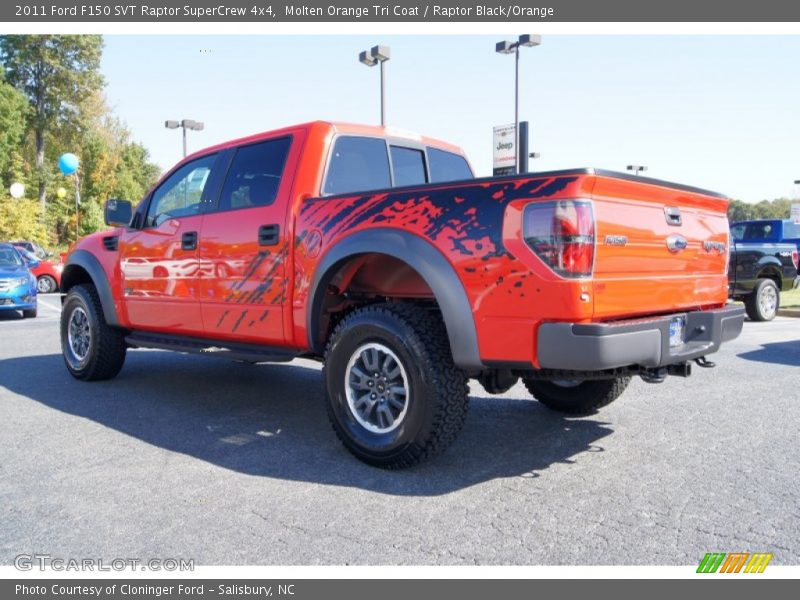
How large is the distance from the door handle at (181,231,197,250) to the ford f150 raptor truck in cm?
1

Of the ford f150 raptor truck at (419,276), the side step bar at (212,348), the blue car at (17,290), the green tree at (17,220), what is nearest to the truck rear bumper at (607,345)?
the ford f150 raptor truck at (419,276)

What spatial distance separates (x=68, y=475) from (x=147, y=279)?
2.22 metres

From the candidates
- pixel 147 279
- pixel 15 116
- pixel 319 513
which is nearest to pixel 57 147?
pixel 15 116

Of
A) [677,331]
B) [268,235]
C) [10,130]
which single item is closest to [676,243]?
[677,331]

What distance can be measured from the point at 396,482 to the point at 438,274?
44.0 inches

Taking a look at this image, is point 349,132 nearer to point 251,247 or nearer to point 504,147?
point 251,247

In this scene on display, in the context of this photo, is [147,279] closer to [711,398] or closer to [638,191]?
[638,191]

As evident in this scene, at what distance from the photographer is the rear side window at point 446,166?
5.28 meters

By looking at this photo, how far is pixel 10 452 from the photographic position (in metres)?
3.98

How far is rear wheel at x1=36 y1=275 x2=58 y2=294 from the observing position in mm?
20297

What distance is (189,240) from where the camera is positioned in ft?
16.2

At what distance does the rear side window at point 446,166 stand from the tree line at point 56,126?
37.9m

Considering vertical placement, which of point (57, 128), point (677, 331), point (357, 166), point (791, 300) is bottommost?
point (791, 300)

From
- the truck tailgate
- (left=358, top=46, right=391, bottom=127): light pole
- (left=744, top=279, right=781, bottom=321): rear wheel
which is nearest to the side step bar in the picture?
the truck tailgate
